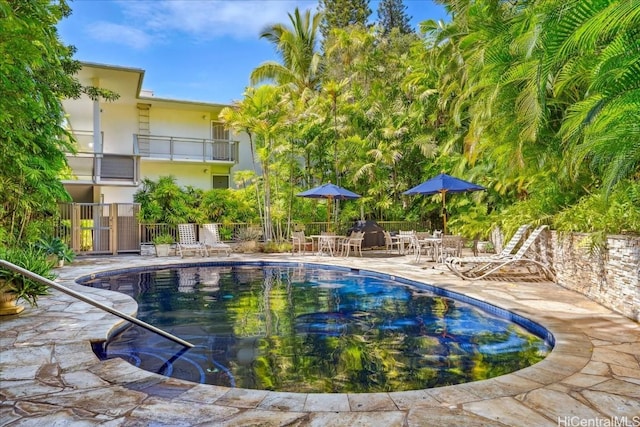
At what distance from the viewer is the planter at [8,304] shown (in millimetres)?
5328

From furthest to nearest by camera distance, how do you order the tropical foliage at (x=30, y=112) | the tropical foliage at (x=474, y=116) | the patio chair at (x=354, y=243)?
the patio chair at (x=354, y=243), the tropical foliage at (x=30, y=112), the tropical foliage at (x=474, y=116)

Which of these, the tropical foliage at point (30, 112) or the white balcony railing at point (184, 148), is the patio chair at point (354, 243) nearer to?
the tropical foliage at point (30, 112)

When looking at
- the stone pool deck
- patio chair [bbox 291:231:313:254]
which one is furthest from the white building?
the stone pool deck

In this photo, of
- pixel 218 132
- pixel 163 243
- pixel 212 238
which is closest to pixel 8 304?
pixel 163 243

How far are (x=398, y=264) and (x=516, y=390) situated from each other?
7881 millimetres

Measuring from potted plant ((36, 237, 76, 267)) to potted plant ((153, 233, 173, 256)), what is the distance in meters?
3.08

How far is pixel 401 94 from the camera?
1995cm

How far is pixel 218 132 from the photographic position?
20.5 m

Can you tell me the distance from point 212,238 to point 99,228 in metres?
3.60

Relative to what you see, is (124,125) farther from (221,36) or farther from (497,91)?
(497,91)

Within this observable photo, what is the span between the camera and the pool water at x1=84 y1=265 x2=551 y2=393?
401 cm

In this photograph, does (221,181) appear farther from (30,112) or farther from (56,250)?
(30,112)

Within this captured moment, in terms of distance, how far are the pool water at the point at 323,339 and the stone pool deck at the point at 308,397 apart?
1.98 feet

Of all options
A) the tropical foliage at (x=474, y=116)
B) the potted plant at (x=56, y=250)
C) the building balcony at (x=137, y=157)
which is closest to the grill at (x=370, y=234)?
the tropical foliage at (x=474, y=116)
